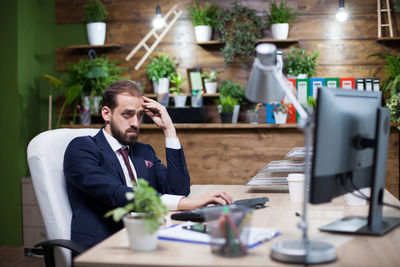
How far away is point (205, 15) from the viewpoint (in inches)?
162

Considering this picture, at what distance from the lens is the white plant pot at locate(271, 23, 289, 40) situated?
4020 millimetres

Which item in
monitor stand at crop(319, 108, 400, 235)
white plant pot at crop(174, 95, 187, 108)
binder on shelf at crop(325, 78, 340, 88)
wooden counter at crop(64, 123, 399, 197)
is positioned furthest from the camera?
white plant pot at crop(174, 95, 187, 108)

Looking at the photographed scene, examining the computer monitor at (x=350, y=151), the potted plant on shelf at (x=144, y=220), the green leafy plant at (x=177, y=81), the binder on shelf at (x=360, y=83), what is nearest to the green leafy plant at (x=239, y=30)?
the green leafy plant at (x=177, y=81)

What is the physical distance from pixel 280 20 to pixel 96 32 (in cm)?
156

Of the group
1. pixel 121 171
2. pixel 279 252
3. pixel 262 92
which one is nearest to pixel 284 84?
pixel 262 92

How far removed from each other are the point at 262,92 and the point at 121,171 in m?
0.83

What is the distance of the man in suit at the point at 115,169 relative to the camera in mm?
1758

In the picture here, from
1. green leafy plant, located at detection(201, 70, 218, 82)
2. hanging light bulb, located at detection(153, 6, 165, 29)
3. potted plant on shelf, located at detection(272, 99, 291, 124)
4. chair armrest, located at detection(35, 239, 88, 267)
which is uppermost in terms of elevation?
hanging light bulb, located at detection(153, 6, 165, 29)

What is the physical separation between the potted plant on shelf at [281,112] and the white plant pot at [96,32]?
1.62 m

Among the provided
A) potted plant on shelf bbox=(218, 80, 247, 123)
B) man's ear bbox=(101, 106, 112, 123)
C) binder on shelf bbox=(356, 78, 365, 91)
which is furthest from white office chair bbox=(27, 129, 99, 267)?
binder on shelf bbox=(356, 78, 365, 91)

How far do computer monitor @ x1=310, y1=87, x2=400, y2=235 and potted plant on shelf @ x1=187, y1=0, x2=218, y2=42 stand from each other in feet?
8.78

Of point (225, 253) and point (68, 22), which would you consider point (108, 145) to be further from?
point (68, 22)

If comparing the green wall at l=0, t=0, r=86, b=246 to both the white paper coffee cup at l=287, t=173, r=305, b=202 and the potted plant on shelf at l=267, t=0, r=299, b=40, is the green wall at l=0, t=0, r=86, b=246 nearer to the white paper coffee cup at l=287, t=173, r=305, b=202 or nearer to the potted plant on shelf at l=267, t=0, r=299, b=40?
the potted plant on shelf at l=267, t=0, r=299, b=40

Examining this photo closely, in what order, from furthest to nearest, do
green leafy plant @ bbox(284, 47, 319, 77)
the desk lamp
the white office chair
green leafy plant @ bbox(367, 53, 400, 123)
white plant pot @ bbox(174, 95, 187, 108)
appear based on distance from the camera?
white plant pot @ bbox(174, 95, 187, 108)
green leafy plant @ bbox(284, 47, 319, 77)
green leafy plant @ bbox(367, 53, 400, 123)
the white office chair
the desk lamp
